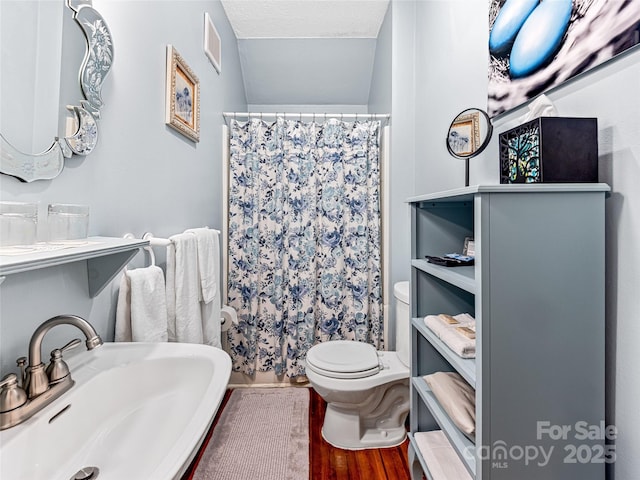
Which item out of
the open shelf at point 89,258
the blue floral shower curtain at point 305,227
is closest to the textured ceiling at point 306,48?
the blue floral shower curtain at point 305,227

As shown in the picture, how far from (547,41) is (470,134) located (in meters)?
0.32

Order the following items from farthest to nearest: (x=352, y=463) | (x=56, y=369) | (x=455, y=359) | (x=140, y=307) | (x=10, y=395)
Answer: (x=352, y=463), (x=140, y=307), (x=455, y=359), (x=56, y=369), (x=10, y=395)

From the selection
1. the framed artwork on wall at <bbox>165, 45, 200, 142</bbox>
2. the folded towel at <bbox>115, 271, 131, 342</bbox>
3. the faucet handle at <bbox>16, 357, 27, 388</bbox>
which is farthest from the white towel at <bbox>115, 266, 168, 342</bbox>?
the framed artwork on wall at <bbox>165, 45, 200, 142</bbox>

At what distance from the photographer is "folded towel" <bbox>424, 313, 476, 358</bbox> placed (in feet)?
2.71

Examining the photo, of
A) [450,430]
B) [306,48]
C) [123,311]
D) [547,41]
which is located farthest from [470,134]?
[306,48]

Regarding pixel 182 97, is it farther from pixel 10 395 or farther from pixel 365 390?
pixel 365 390

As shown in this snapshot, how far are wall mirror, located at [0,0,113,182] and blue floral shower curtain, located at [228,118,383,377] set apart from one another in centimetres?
123

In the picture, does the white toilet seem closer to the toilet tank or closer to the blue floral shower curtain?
the toilet tank

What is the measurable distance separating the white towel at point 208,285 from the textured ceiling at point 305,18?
1655mm

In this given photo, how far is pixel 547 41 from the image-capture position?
2.81 feet

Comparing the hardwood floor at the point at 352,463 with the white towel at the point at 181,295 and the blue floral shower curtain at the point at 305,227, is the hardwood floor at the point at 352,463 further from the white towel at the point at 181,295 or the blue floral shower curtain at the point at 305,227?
the white towel at the point at 181,295

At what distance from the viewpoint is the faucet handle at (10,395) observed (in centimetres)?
60

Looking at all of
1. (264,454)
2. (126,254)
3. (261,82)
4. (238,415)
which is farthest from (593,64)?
(261,82)

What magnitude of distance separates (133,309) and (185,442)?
55 cm
